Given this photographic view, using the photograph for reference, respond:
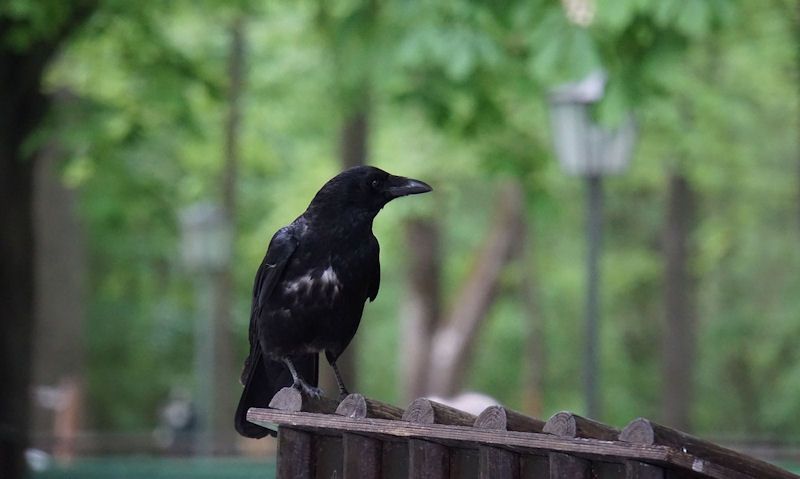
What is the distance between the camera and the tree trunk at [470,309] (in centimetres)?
1936

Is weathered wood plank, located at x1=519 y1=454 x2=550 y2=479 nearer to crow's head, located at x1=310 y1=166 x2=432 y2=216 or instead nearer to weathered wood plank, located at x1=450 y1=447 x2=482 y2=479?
weathered wood plank, located at x1=450 y1=447 x2=482 y2=479

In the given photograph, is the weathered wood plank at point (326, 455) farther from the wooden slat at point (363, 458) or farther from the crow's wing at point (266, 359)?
the crow's wing at point (266, 359)

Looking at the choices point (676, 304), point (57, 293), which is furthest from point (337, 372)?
point (57, 293)

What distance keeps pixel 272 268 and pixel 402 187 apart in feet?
1.63

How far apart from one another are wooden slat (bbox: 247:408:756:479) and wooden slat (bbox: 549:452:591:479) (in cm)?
3

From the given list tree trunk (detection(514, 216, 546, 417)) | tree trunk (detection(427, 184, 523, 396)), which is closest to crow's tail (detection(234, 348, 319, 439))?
tree trunk (detection(427, 184, 523, 396))

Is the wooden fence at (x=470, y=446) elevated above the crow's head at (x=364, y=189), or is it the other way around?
the crow's head at (x=364, y=189)

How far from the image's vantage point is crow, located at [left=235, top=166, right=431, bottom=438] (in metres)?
4.32

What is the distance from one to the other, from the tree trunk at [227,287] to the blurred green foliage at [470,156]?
25 centimetres

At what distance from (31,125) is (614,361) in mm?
24293

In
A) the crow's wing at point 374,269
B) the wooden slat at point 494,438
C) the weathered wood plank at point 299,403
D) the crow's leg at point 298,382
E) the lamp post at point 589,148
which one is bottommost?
the wooden slat at point 494,438

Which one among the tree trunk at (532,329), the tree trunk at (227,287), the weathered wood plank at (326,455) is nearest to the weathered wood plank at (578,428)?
the weathered wood plank at (326,455)

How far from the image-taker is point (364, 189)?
4.31 metres

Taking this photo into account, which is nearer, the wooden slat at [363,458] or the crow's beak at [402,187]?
the wooden slat at [363,458]
